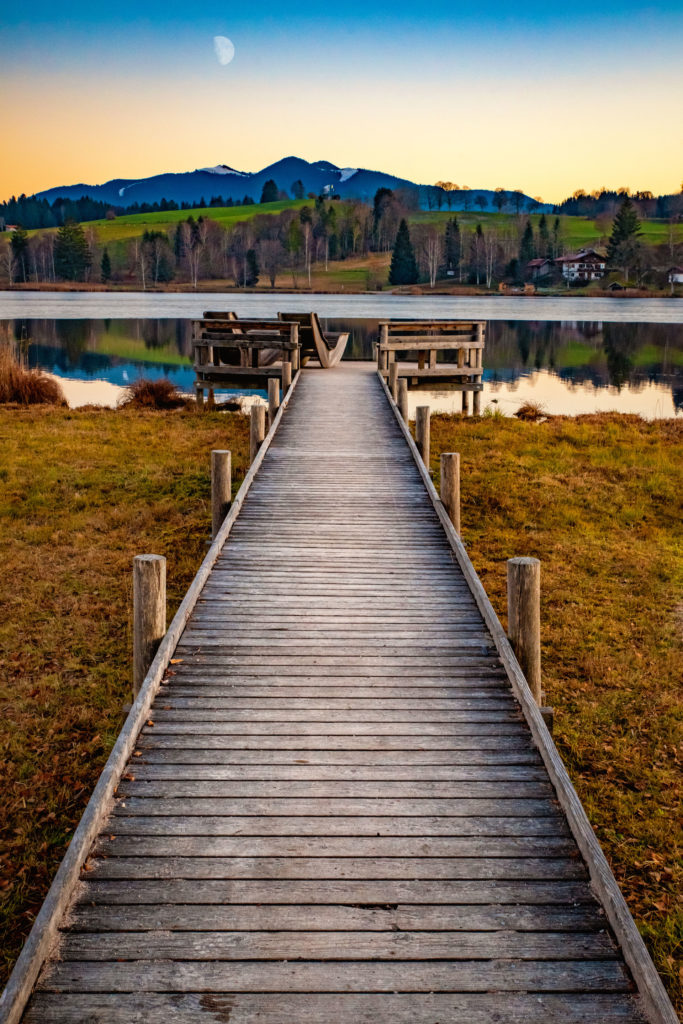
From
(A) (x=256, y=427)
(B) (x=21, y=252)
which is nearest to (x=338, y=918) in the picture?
(A) (x=256, y=427)

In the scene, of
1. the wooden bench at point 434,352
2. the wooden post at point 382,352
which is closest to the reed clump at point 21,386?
the wooden post at point 382,352

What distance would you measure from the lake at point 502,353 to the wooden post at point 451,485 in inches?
507

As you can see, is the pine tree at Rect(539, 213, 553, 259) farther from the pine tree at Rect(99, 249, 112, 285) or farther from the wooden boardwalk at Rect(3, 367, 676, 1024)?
the wooden boardwalk at Rect(3, 367, 676, 1024)

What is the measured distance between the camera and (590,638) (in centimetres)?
957

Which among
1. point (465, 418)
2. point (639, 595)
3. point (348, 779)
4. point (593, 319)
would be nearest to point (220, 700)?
point (348, 779)

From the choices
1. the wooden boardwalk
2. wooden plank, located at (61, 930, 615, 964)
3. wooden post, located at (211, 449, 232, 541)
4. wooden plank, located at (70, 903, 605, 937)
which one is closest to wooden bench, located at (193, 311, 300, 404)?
wooden post, located at (211, 449, 232, 541)

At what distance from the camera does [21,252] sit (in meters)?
139

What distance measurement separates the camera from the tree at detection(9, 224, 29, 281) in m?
134

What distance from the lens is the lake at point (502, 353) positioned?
2989 centimetres

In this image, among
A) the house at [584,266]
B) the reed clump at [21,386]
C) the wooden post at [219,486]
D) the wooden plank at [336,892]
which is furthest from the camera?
the house at [584,266]

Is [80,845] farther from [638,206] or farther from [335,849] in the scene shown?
[638,206]

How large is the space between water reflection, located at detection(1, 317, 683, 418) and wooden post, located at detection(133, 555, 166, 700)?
22.2 metres

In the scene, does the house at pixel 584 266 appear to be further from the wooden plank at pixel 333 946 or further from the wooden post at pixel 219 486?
the wooden plank at pixel 333 946

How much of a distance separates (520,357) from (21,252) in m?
122
